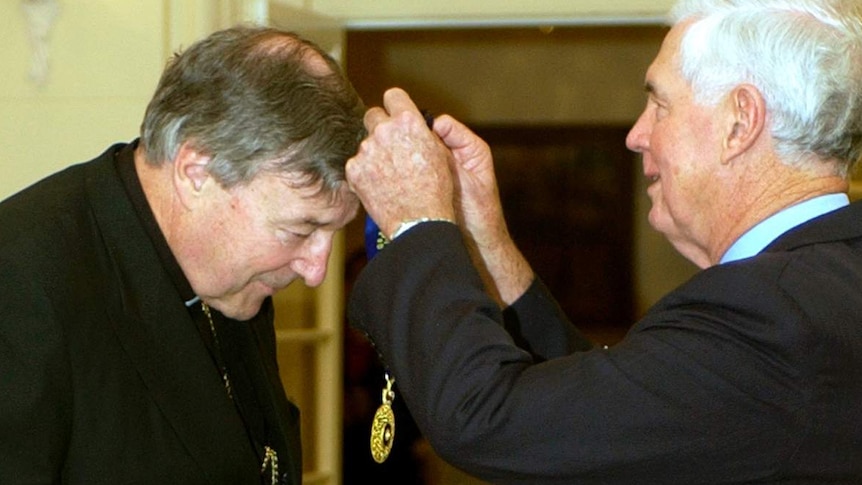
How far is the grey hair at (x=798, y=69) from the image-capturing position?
1809 millimetres

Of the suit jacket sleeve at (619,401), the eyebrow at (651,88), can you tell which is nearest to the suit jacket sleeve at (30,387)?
the suit jacket sleeve at (619,401)

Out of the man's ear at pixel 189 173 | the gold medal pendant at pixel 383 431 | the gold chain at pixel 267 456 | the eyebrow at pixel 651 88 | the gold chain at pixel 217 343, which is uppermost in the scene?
the eyebrow at pixel 651 88

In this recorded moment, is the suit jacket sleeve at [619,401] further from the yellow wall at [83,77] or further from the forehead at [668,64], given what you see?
the yellow wall at [83,77]

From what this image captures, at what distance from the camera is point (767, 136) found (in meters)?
1.83

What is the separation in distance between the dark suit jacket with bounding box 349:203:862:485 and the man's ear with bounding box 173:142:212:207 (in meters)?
0.61

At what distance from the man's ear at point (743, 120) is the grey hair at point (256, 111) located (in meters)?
0.65

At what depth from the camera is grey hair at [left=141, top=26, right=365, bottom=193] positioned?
2152 mm

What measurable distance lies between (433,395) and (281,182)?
631 millimetres

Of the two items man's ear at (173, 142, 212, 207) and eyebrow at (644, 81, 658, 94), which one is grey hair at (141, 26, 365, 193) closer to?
man's ear at (173, 142, 212, 207)

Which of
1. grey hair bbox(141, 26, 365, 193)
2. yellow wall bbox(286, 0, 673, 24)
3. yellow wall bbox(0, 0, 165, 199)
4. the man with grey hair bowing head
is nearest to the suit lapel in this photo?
grey hair bbox(141, 26, 365, 193)

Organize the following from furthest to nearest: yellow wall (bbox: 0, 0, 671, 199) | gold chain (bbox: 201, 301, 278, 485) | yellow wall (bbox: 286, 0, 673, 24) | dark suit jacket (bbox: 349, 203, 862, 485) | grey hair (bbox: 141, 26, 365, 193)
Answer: yellow wall (bbox: 286, 0, 673, 24)
yellow wall (bbox: 0, 0, 671, 199)
gold chain (bbox: 201, 301, 278, 485)
grey hair (bbox: 141, 26, 365, 193)
dark suit jacket (bbox: 349, 203, 862, 485)

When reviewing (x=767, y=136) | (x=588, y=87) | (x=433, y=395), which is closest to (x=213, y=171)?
(x=433, y=395)

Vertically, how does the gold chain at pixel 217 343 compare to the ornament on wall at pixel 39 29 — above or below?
below

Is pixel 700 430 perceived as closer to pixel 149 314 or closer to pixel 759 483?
pixel 759 483
